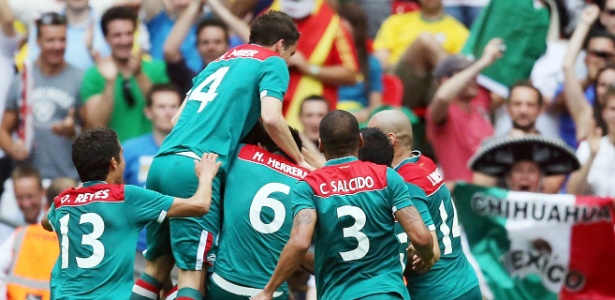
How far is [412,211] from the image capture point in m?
7.95

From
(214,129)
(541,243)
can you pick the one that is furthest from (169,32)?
(214,129)

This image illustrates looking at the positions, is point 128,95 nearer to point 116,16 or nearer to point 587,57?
point 116,16

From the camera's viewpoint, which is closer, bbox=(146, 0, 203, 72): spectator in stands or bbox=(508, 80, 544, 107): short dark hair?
bbox=(508, 80, 544, 107): short dark hair

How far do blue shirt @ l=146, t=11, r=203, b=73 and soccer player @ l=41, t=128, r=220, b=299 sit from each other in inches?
185

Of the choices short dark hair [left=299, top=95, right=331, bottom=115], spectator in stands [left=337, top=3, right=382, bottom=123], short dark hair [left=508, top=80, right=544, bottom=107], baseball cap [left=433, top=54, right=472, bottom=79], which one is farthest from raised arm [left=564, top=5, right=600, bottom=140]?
short dark hair [left=299, top=95, right=331, bottom=115]

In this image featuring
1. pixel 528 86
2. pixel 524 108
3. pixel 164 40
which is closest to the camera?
pixel 524 108

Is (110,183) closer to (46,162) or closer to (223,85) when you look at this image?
(223,85)

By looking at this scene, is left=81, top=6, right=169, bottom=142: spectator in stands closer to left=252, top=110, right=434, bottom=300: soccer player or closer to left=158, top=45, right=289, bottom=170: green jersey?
left=158, top=45, right=289, bottom=170: green jersey

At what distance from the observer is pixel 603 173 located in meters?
11.5

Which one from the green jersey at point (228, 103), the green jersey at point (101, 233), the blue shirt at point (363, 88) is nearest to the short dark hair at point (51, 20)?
the blue shirt at point (363, 88)

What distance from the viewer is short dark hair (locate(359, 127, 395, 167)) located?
339 inches

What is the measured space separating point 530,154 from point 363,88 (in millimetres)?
2204

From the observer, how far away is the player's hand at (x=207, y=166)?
864cm

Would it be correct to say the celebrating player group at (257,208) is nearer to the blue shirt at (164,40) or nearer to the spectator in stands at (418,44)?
the spectator in stands at (418,44)
